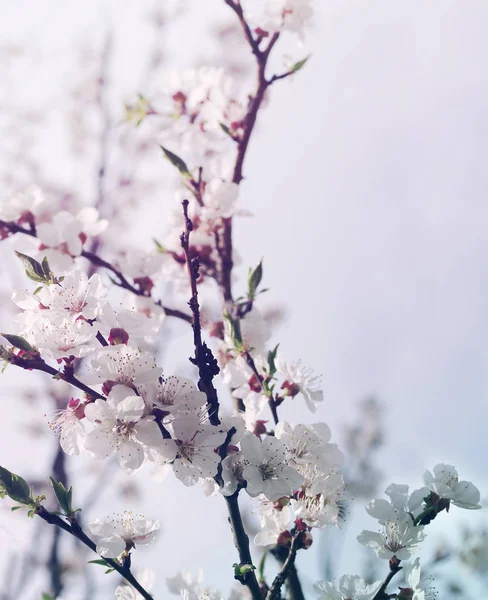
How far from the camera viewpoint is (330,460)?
1410 millimetres

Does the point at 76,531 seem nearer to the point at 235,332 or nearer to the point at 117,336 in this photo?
the point at 117,336

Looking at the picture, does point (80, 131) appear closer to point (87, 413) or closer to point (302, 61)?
point (302, 61)

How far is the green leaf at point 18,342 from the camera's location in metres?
1.16

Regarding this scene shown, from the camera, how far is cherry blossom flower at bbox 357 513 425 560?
1.37 metres

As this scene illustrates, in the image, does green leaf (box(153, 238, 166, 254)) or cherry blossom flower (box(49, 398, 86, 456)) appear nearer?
cherry blossom flower (box(49, 398, 86, 456))

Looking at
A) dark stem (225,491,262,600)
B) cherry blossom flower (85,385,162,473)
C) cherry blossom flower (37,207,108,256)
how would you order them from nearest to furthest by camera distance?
cherry blossom flower (85,385,162,473)
dark stem (225,491,262,600)
cherry blossom flower (37,207,108,256)

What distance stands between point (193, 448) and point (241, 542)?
257 mm

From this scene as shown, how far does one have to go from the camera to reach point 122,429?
3.80 ft

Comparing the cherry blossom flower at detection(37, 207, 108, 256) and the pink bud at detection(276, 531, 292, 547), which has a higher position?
the cherry blossom flower at detection(37, 207, 108, 256)

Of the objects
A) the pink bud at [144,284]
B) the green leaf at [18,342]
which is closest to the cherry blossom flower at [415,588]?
the green leaf at [18,342]

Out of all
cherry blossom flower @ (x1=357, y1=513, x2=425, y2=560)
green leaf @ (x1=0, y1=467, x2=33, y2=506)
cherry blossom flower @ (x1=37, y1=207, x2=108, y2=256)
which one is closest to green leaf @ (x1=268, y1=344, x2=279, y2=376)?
cherry blossom flower @ (x1=357, y1=513, x2=425, y2=560)

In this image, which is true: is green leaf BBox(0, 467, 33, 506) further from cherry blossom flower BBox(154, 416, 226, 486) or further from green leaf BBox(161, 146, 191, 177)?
green leaf BBox(161, 146, 191, 177)

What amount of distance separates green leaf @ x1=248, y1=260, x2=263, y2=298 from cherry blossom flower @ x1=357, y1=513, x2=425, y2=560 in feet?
2.81

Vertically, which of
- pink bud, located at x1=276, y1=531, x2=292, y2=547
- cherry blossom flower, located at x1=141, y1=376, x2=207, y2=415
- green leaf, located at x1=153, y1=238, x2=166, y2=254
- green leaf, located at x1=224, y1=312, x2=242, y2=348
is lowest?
pink bud, located at x1=276, y1=531, x2=292, y2=547
